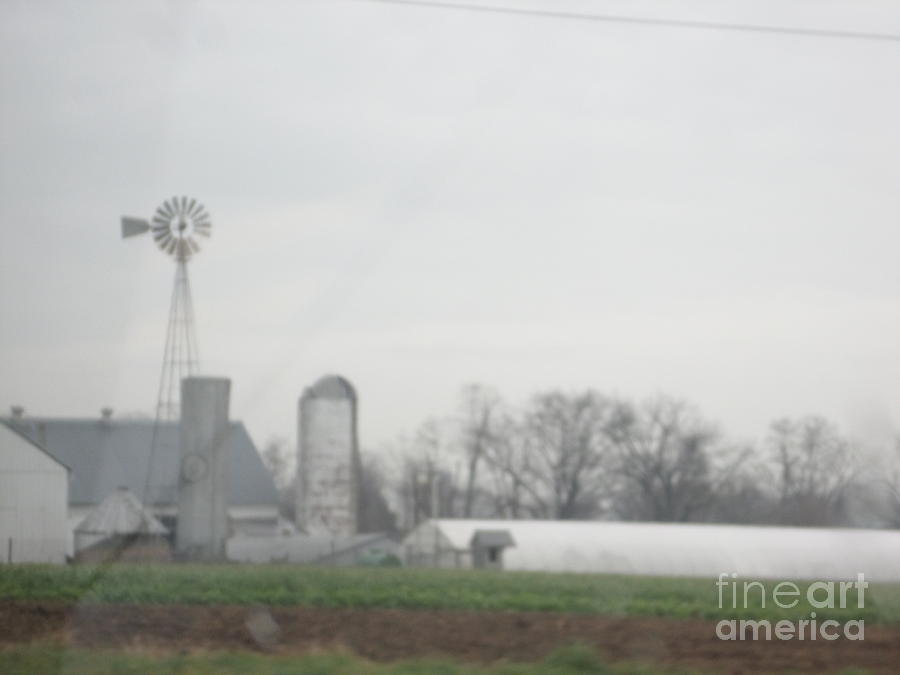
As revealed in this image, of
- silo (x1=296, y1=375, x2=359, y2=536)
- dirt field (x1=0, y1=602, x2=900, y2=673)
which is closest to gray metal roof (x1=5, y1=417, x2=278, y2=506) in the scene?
silo (x1=296, y1=375, x2=359, y2=536)

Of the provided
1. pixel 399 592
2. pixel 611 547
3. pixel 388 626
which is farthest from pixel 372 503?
pixel 388 626

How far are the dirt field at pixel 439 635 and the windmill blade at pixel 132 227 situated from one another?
43.1 ft

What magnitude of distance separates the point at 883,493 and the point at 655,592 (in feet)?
16.2

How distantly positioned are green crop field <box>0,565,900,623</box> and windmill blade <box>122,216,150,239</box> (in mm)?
8395

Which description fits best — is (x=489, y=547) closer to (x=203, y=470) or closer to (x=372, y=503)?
(x=372, y=503)

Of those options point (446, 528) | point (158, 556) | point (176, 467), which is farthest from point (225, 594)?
point (176, 467)

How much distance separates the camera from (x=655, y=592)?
22.6m

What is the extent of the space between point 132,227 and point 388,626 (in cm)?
1730

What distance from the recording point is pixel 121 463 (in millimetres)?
44844

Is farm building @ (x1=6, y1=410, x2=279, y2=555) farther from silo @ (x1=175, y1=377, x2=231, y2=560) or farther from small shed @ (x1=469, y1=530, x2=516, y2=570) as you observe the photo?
small shed @ (x1=469, y1=530, x2=516, y2=570)

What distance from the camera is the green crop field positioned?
18.7 metres

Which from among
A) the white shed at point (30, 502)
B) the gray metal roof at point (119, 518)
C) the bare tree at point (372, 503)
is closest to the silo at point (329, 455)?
the bare tree at point (372, 503)

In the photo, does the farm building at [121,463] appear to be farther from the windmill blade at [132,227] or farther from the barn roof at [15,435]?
the windmill blade at [132,227]

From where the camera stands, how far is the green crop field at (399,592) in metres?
18.7
